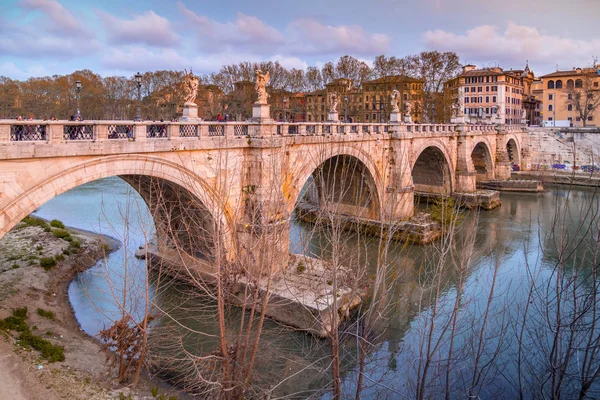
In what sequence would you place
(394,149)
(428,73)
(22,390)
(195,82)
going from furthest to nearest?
1. (428,73)
2. (394,149)
3. (195,82)
4. (22,390)

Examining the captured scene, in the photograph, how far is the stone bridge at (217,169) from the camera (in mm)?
8742

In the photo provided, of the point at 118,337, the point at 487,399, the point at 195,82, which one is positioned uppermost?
the point at 195,82

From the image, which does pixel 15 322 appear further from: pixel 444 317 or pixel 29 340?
pixel 444 317

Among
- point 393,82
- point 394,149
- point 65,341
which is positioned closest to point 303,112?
point 393,82

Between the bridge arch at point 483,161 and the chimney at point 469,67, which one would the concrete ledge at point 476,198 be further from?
the chimney at point 469,67

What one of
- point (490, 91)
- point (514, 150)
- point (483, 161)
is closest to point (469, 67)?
point (490, 91)

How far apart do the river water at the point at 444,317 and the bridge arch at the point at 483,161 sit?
11496 mm

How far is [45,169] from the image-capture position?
9.09 meters

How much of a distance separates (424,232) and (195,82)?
38.1 ft

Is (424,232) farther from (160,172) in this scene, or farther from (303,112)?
(303,112)

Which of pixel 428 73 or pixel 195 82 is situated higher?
pixel 428 73

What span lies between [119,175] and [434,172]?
22579 mm

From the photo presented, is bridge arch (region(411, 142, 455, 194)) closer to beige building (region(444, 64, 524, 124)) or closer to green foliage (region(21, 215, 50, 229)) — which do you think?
→ green foliage (region(21, 215, 50, 229))

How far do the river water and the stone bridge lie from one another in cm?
98
